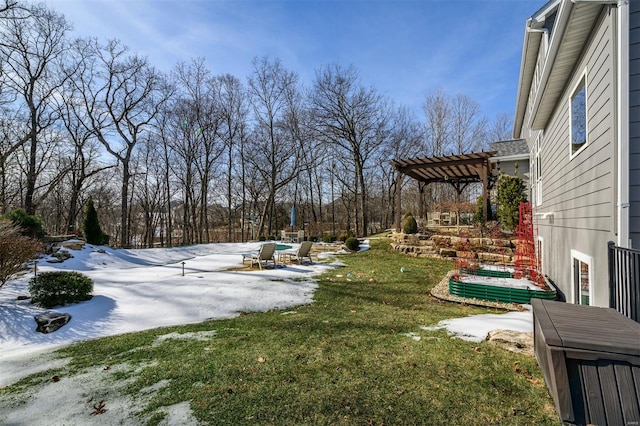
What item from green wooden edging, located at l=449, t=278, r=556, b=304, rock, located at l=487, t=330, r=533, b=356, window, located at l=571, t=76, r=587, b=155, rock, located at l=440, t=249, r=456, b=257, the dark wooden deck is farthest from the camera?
rock, located at l=440, t=249, r=456, b=257

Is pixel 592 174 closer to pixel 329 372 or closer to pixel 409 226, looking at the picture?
pixel 329 372

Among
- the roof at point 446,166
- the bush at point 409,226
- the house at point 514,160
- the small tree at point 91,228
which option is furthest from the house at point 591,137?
the small tree at point 91,228

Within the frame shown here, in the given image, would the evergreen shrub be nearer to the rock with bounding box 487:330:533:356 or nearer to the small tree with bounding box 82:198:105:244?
the small tree with bounding box 82:198:105:244

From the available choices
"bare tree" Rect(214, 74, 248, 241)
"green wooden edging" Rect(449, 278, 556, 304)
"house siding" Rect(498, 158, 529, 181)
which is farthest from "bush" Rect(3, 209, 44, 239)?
"house siding" Rect(498, 158, 529, 181)

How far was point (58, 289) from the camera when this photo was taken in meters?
5.89

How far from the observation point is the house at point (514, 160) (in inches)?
498

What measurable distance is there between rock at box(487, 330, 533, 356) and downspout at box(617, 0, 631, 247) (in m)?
1.51

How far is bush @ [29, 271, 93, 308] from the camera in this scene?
577cm

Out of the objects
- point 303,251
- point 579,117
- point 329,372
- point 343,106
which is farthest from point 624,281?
point 343,106

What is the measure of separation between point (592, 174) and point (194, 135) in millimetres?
24169

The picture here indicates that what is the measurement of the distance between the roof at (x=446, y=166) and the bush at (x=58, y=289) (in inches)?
469

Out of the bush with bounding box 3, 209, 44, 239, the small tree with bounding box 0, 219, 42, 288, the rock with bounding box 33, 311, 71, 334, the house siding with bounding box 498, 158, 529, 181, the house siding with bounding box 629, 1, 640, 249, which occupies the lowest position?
the rock with bounding box 33, 311, 71, 334

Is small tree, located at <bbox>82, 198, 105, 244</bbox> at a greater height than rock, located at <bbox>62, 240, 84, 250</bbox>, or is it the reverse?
small tree, located at <bbox>82, 198, 105, 244</bbox>

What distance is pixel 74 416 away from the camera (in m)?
2.61
